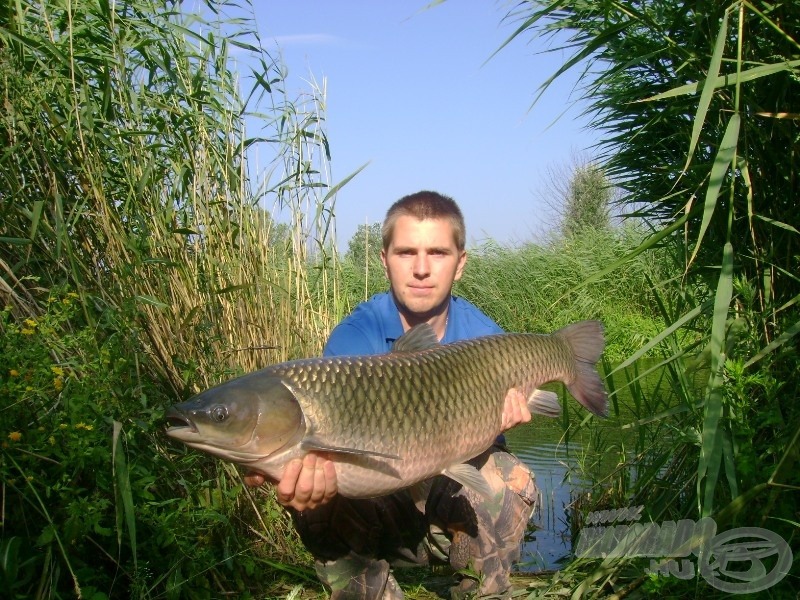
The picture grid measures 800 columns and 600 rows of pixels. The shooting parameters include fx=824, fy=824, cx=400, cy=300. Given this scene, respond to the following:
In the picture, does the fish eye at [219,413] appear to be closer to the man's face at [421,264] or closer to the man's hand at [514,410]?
the man's hand at [514,410]

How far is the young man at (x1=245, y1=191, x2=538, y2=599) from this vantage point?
2.47 meters

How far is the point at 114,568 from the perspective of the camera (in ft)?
8.09

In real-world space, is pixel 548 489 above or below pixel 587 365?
below

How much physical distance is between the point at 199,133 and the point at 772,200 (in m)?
1.99

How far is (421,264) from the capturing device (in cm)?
274

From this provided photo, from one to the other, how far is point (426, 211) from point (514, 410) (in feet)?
2.66

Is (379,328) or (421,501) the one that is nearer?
(421,501)

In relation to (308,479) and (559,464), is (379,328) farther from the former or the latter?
(559,464)

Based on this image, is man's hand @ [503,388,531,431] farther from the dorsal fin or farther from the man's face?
the man's face

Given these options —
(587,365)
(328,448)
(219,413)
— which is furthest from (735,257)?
(219,413)

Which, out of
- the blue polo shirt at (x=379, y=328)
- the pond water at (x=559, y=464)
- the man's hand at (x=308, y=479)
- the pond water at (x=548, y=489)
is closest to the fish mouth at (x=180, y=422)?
the man's hand at (x=308, y=479)

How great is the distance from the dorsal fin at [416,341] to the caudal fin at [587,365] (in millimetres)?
450

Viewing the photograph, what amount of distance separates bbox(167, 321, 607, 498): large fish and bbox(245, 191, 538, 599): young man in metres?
0.12

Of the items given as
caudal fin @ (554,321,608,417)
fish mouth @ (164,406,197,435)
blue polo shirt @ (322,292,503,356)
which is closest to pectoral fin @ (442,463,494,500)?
caudal fin @ (554,321,608,417)
